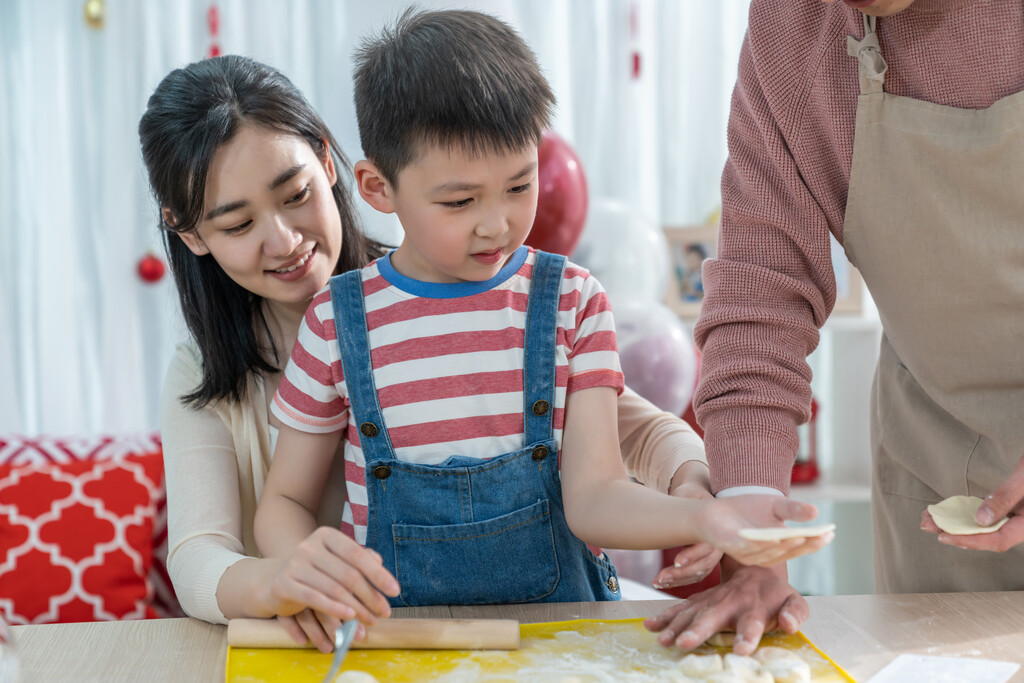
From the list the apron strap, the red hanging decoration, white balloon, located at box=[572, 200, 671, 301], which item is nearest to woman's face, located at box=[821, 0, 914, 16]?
the apron strap

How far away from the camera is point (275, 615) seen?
88 centimetres

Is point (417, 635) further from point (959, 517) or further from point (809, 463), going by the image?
point (809, 463)

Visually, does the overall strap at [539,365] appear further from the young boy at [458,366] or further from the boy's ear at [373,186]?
the boy's ear at [373,186]

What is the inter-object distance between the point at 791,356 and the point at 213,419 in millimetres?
683

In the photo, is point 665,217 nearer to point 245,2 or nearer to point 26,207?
point 245,2

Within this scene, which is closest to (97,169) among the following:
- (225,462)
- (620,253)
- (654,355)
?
(620,253)

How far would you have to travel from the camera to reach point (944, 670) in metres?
0.78

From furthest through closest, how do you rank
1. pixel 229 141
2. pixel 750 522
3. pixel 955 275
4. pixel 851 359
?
pixel 851 359
pixel 229 141
pixel 955 275
pixel 750 522

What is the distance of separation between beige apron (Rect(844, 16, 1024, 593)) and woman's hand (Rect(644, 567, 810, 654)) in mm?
322

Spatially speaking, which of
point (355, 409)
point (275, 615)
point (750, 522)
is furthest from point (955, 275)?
point (275, 615)

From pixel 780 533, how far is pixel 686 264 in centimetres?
228

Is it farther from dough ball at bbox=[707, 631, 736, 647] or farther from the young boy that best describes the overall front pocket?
dough ball at bbox=[707, 631, 736, 647]

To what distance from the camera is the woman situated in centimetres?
110

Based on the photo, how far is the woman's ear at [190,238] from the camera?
117 cm
